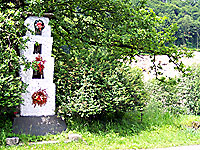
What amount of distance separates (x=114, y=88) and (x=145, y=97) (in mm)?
1349

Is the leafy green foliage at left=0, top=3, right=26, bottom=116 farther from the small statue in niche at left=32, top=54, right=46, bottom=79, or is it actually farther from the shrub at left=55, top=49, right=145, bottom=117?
the shrub at left=55, top=49, right=145, bottom=117

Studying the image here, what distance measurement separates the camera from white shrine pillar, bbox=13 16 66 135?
6492 millimetres

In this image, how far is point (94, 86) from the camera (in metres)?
6.73

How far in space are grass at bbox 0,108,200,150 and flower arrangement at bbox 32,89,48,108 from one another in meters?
1.05

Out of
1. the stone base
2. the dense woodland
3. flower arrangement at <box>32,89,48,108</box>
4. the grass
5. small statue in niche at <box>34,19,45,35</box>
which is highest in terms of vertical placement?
the dense woodland

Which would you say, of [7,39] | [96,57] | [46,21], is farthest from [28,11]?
[96,57]

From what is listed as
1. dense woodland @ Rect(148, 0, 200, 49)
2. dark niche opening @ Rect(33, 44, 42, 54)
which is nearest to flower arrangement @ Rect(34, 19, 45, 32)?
dark niche opening @ Rect(33, 44, 42, 54)

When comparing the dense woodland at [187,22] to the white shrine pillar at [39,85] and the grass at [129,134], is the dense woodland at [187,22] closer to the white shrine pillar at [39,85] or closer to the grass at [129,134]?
the grass at [129,134]

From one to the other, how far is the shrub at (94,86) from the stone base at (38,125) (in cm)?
40

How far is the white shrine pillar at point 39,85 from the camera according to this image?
6.49 metres

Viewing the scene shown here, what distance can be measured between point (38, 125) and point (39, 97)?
0.80 m

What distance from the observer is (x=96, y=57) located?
7.28 metres

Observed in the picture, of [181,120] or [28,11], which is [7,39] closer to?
[28,11]

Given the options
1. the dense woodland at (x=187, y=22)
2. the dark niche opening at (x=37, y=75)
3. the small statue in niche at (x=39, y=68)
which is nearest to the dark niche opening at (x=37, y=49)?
the small statue in niche at (x=39, y=68)
